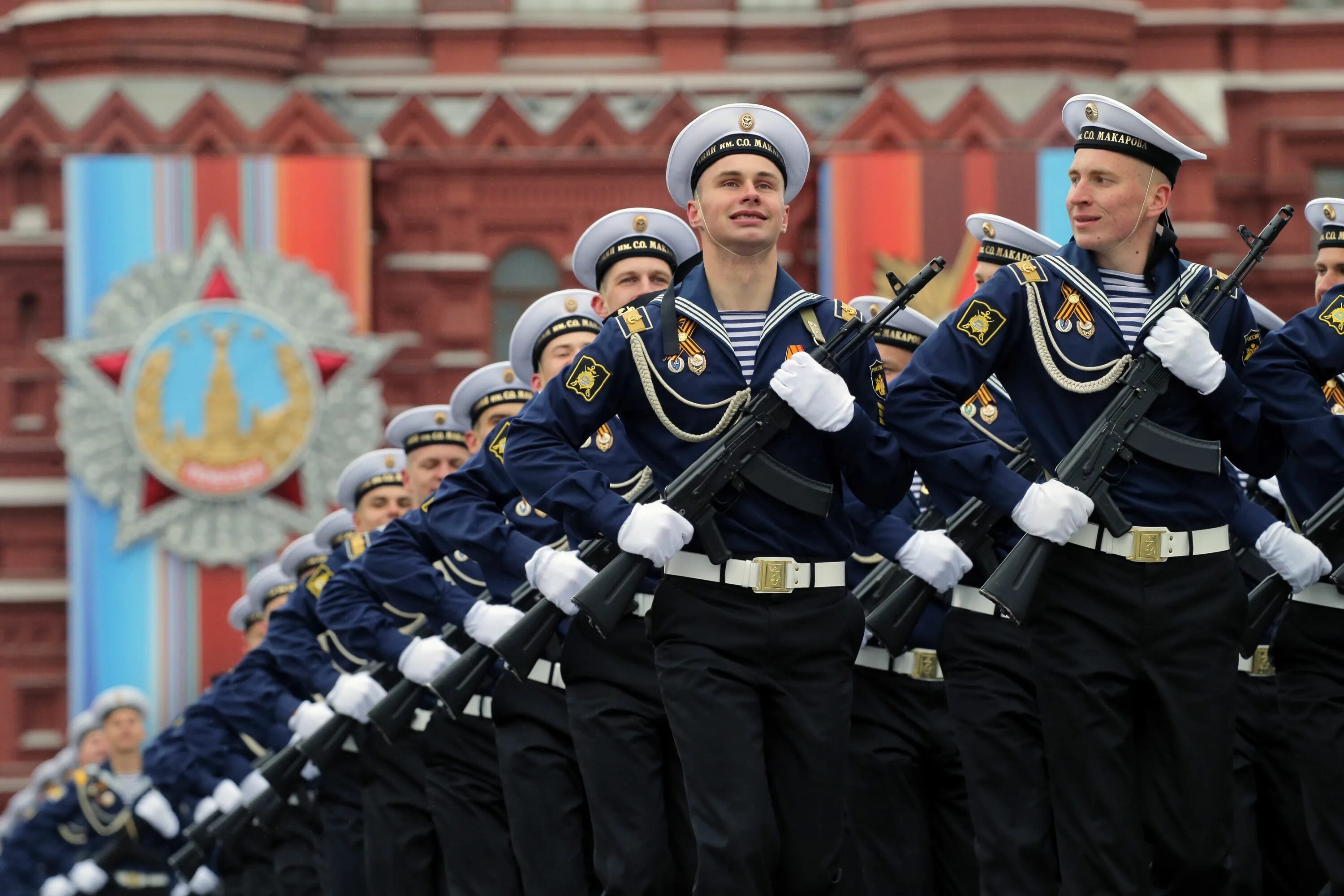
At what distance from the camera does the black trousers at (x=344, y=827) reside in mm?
10078

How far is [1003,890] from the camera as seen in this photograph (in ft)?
21.0

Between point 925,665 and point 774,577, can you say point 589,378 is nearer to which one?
point 774,577

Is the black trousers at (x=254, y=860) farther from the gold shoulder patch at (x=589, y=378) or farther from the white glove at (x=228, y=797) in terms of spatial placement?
the gold shoulder patch at (x=589, y=378)

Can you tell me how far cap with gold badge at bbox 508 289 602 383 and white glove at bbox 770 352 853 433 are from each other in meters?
2.41

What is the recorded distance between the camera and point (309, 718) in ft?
36.1

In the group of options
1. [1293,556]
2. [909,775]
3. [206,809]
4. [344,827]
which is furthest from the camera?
[206,809]

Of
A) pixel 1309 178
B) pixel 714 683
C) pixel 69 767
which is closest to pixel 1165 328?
pixel 714 683

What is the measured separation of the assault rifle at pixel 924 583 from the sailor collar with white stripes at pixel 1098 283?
106cm

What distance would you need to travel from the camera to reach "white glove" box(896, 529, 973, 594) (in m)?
6.71

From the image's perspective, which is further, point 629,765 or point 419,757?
point 419,757


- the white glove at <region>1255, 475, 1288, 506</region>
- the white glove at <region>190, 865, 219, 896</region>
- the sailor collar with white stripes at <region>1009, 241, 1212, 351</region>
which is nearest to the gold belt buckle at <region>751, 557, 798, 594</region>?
the sailor collar with white stripes at <region>1009, 241, 1212, 351</region>

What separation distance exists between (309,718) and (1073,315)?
5957mm

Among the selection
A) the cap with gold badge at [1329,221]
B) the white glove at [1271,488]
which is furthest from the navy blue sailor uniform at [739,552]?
the white glove at [1271,488]

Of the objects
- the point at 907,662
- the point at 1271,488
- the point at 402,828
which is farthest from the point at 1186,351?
the point at 402,828
